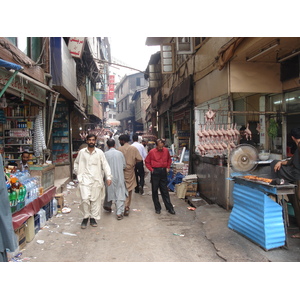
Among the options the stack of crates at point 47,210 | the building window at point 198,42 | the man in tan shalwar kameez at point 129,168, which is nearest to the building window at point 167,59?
the building window at point 198,42

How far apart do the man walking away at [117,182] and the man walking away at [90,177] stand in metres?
0.78

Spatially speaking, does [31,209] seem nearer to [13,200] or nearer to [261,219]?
[13,200]

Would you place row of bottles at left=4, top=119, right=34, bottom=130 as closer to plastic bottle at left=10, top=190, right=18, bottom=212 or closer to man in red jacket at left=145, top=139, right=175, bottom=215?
man in red jacket at left=145, top=139, right=175, bottom=215

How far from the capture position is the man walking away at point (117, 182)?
705 centimetres

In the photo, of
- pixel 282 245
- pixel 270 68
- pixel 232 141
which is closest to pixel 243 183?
pixel 282 245

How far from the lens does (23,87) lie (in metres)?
7.21

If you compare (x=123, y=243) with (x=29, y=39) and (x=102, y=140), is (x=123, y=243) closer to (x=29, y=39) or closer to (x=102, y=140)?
(x=29, y=39)

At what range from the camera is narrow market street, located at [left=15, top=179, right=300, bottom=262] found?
4656 mm

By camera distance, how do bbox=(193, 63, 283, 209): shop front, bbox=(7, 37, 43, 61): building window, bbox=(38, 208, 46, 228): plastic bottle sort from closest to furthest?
bbox=(38, 208, 46, 228): plastic bottle
bbox=(193, 63, 283, 209): shop front
bbox=(7, 37, 43, 61): building window

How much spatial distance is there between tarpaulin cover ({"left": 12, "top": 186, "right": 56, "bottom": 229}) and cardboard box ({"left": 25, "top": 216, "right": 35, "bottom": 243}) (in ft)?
0.43

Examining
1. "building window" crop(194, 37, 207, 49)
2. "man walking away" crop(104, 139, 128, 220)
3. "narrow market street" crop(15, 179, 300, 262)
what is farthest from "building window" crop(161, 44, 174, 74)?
"narrow market street" crop(15, 179, 300, 262)

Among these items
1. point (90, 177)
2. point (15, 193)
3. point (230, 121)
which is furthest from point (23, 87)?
point (230, 121)

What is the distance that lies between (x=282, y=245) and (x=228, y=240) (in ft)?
3.02

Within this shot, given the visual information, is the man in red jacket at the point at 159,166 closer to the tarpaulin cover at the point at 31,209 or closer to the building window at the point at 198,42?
the tarpaulin cover at the point at 31,209
